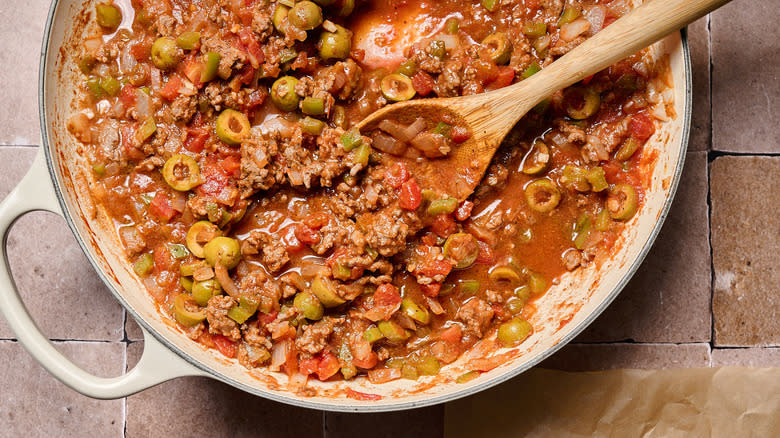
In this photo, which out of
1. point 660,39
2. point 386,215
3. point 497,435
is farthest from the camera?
point 497,435

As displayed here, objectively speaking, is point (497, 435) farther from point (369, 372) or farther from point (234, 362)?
point (234, 362)

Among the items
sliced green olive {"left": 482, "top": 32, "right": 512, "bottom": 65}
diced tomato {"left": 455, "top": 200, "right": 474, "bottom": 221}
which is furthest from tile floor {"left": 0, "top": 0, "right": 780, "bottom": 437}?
sliced green olive {"left": 482, "top": 32, "right": 512, "bottom": 65}

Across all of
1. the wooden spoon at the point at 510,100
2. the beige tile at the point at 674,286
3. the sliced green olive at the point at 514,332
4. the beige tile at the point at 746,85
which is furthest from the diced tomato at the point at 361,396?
the beige tile at the point at 746,85

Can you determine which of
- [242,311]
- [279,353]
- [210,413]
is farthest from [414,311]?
[210,413]

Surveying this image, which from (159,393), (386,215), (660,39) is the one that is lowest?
(159,393)

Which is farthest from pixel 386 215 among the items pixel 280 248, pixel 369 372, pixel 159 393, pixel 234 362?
pixel 159 393

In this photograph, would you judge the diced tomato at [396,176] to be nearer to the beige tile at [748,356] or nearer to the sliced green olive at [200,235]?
the sliced green olive at [200,235]
